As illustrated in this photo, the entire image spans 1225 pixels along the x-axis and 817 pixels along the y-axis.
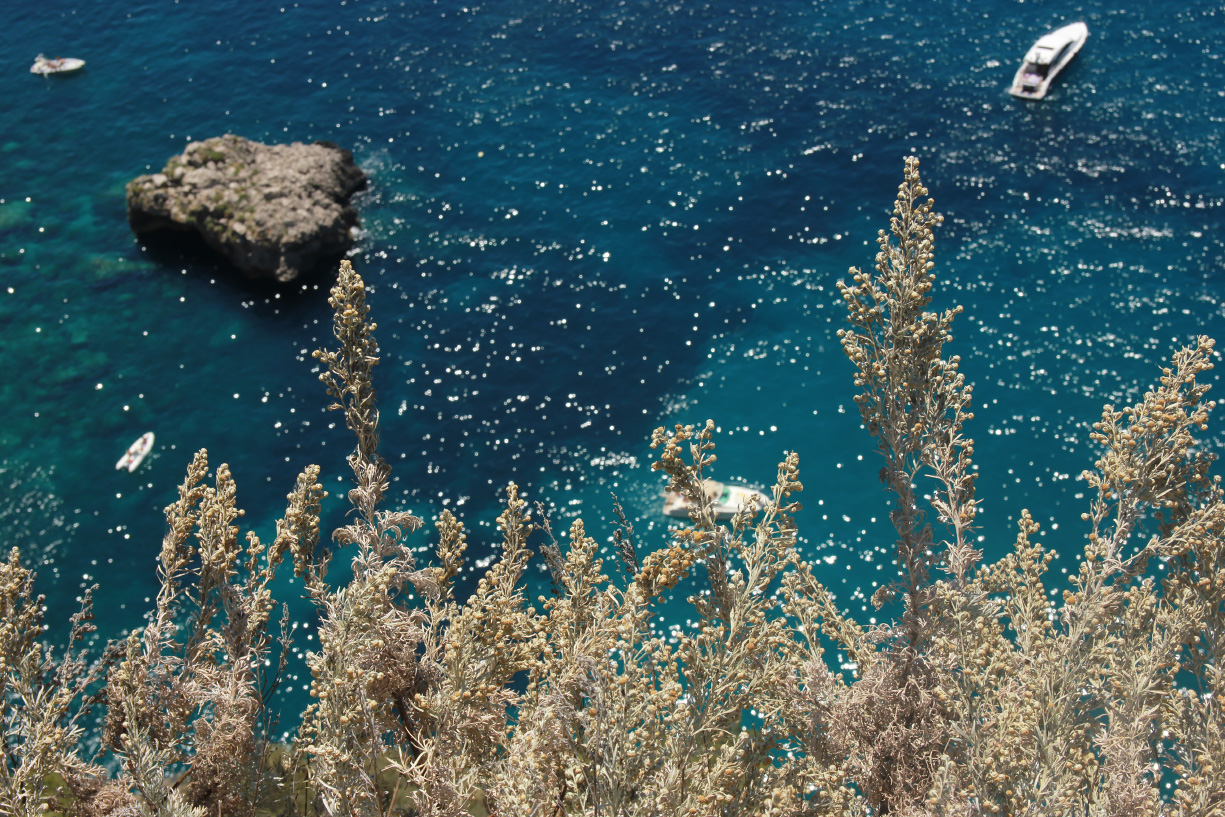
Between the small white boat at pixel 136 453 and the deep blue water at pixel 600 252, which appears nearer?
the deep blue water at pixel 600 252

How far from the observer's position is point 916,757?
16.3 m

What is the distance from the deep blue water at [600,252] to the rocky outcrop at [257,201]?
1.41 meters

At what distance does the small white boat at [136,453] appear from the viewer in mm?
37594

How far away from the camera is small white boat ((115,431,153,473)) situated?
37.6m

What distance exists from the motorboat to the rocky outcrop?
118 ft

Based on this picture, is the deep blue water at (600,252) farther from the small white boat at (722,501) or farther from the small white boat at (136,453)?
the small white boat at (722,501)

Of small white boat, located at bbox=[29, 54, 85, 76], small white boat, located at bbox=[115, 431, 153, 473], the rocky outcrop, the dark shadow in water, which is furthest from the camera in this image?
small white boat, located at bbox=[29, 54, 85, 76]

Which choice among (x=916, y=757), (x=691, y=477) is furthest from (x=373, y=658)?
(x=916, y=757)

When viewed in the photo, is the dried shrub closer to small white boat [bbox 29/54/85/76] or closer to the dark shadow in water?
the dark shadow in water

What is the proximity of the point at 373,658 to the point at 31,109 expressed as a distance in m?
56.2

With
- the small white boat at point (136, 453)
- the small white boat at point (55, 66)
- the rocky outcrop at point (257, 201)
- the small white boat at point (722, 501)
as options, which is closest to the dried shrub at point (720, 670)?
the small white boat at point (722, 501)

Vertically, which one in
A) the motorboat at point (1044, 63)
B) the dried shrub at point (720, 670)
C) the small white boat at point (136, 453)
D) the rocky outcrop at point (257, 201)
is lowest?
the small white boat at point (136, 453)

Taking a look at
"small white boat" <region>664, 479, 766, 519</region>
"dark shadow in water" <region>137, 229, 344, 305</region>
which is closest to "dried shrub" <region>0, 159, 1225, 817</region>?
"small white boat" <region>664, 479, 766, 519</region>

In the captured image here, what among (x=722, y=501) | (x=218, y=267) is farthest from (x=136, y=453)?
(x=722, y=501)
